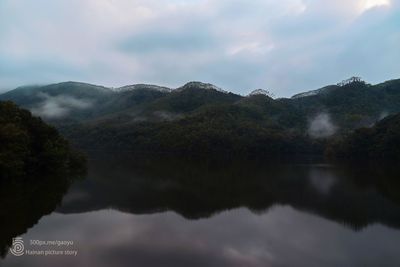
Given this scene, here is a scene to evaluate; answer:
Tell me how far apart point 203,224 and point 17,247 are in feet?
28.9

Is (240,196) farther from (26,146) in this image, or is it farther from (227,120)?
(227,120)

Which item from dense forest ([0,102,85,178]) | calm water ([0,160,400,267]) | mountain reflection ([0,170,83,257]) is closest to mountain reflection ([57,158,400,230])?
calm water ([0,160,400,267])

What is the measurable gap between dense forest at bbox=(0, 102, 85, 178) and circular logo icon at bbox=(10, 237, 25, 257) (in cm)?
1597

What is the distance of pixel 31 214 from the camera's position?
19.9 m

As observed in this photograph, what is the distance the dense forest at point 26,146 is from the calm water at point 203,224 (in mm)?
2955

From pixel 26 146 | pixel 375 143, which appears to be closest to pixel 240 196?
pixel 26 146

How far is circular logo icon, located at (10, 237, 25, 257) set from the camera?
1320cm

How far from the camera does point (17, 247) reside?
45.3ft

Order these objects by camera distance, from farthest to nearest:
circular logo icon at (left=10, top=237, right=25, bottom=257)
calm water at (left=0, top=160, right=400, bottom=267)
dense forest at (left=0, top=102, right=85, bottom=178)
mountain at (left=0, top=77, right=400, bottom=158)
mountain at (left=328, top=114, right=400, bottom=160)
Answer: mountain at (left=0, top=77, right=400, bottom=158) → mountain at (left=328, top=114, right=400, bottom=160) → dense forest at (left=0, top=102, right=85, bottom=178) → calm water at (left=0, top=160, right=400, bottom=267) → circular logo icon at (left=10, top=237, right=25, bottom=257)

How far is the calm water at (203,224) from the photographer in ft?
46.2

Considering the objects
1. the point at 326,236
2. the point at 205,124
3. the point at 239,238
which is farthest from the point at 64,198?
the point at 205,124

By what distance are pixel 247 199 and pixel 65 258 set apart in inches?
658

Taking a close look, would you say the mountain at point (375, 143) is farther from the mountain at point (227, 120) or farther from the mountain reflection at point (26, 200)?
the mountain reflection at point (26, 200)

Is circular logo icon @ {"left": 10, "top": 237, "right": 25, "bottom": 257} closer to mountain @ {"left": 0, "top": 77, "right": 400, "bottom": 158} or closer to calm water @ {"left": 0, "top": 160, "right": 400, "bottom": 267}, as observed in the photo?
calm water @ {"left": 0, "top": 160, "right": 400, "bottom": 267}
